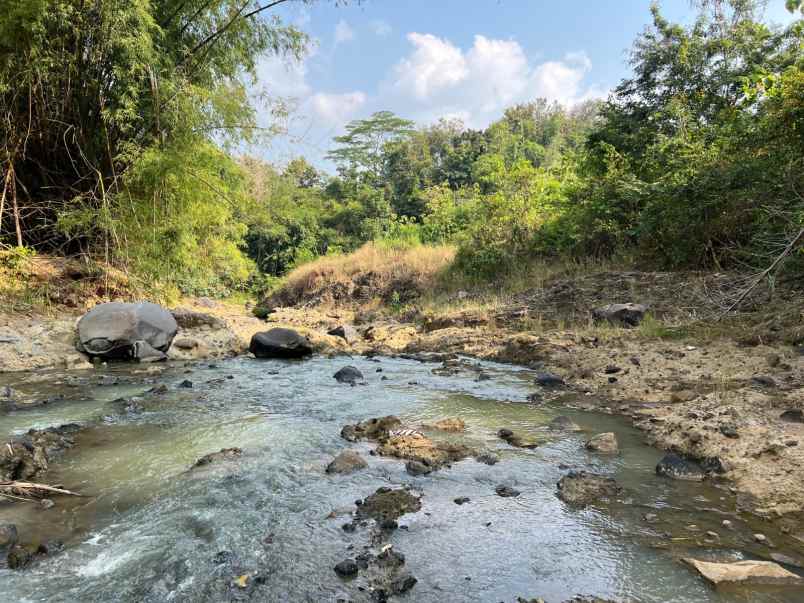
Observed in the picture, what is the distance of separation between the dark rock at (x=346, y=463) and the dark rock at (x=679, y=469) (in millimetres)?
2316

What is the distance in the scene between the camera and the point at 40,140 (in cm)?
1010

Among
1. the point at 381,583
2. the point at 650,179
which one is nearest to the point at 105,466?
the point at 381,583

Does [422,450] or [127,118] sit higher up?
[127,118]

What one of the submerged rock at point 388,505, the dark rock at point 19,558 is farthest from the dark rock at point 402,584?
the dark rock at point 19,558

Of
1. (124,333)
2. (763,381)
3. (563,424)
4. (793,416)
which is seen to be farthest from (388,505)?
(124,333)

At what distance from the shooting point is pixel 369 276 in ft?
60.4

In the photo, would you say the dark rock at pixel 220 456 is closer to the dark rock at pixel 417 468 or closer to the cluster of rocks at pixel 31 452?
the cluster of rocks at pixel 31 452

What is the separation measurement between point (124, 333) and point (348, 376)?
13.7ft

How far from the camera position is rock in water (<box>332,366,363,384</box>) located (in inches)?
305

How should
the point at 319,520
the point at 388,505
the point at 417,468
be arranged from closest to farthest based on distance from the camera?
the point at 319,520
the point at 388,505
the point at 417,468

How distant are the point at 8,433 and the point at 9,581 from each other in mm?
2754

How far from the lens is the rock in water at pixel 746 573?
8.54 feet

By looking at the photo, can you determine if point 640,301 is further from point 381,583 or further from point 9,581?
point 9,581

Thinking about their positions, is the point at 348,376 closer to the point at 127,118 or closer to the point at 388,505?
the point at 388,505
